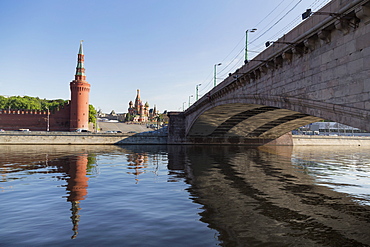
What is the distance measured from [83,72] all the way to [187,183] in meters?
76.6

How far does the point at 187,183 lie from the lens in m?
16.3

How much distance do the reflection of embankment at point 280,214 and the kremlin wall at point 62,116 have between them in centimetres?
7207

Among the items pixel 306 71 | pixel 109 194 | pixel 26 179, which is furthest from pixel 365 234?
pixel 26 179

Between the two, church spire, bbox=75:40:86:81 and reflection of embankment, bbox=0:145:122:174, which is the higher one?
church spire, bbox=75:40:86:81

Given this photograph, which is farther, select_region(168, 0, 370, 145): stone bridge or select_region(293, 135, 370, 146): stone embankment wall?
select_region(293, 135, 370, 146): stone embankment wall

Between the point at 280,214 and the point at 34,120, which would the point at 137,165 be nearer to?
the point at 280,214

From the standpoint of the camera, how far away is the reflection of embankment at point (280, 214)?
26.1 feet

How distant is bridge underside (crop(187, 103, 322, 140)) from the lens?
39469mm

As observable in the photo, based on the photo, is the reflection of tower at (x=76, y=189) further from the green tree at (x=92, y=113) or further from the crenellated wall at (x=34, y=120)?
the green tree at (x=92, y=113)

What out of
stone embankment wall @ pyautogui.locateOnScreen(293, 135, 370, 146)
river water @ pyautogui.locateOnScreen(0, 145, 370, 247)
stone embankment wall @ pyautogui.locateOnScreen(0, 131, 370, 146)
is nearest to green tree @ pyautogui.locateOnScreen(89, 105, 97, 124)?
stone embankment wall @ pyautogui.locateOnScreen(0, 131, 370, 146)

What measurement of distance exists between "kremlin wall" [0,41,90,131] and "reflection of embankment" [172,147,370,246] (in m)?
72.1

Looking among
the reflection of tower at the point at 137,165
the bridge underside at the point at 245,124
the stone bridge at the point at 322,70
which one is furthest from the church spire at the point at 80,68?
the stone bridge at the point at 322,70

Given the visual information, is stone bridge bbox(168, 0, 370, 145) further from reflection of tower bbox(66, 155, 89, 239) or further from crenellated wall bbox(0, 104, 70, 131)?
crenellated wall bbox(0, 104, 70, 131)

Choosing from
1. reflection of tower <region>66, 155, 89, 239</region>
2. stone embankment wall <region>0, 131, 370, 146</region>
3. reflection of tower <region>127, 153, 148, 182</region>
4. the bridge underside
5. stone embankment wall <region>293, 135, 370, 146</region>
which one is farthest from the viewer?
stone embankment wall <region>293, 135, 370, 146</region>
